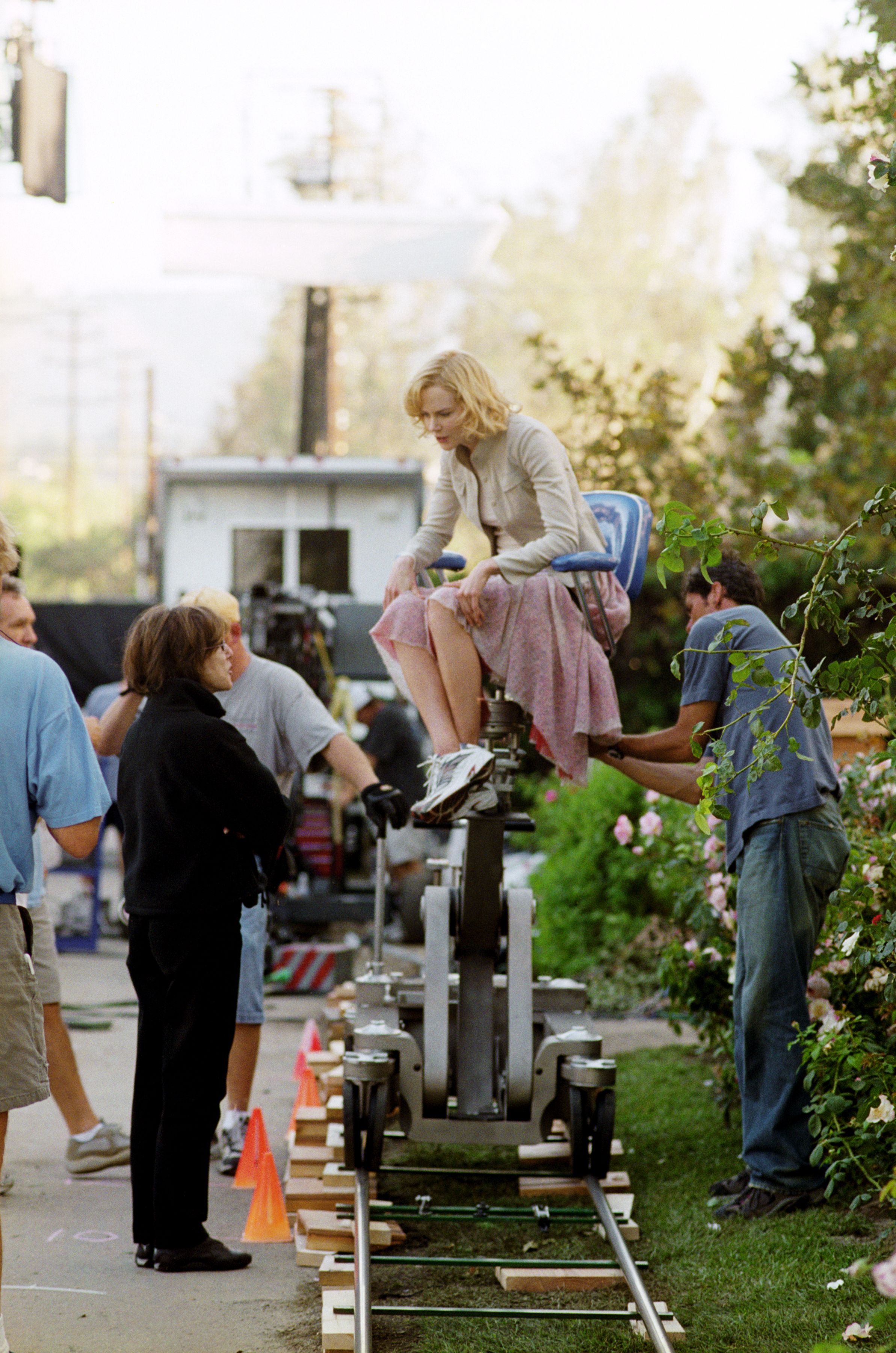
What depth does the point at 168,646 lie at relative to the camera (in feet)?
15.8

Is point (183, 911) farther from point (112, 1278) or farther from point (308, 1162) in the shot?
point (308, 1162)

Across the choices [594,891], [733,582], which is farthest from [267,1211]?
[594,891]

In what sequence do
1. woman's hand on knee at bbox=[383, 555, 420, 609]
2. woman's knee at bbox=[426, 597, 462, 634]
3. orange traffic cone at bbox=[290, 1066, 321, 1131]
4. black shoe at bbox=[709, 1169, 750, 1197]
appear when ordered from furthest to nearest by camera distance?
orange traffic cone at bbox=[290, 1066, 321, 1131], woman's hand on knee at bbox=[383, 555, 420, 609], black shoe at bbox=[709, 1169, 750, 1197], woman's knee at bbox=[426, 597, 462, 634]

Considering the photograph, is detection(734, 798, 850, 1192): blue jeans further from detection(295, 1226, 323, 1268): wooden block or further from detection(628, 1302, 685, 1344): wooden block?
detection(295, 1226, 323, 1268): wooden block

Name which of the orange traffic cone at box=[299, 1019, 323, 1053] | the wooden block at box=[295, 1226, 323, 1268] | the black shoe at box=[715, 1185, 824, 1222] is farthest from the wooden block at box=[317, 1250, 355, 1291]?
the orange traffic cone at box=[299, 1019, 323, 1053]

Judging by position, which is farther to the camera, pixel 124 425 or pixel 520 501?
pixel 124 425

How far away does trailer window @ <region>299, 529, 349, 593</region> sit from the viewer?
13.8m

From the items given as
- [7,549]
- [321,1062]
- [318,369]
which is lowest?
[321,1062]

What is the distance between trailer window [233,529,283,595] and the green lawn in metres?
8.35

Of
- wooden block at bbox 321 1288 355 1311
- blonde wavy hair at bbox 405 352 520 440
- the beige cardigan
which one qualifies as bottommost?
wooden block at bbox 321 1288 355 1311

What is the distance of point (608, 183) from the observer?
153 ft

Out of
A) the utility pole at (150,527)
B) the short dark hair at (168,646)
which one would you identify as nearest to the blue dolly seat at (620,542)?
the short dark hair at (168,646)

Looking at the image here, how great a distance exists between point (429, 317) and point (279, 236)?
32014mm

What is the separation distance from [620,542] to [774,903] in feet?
4.66
